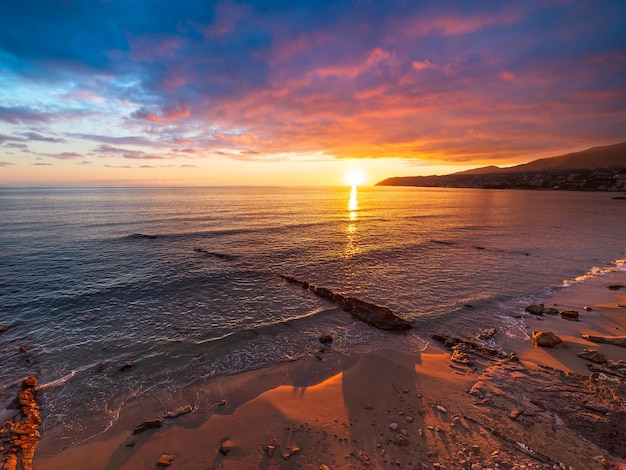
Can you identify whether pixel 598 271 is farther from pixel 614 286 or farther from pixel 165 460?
pixel 165 460

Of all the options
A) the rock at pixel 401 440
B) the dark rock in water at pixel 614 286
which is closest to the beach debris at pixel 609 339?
the dark rock in water at pixel 614 286

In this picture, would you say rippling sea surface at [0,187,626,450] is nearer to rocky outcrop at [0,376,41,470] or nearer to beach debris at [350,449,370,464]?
rocky outcrop at [0,376,41,470]

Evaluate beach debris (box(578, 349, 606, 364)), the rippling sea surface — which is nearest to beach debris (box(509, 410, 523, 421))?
the rippling sea surface

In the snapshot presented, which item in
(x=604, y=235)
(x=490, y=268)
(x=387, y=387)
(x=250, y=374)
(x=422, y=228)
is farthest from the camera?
(x=422, y=228)

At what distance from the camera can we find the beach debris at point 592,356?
43.7 ft

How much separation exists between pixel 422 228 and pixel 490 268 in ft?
95.7

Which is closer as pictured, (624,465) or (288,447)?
(624,465)

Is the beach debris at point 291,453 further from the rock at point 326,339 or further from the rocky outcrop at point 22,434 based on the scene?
the rocky outcrop at point 22,434

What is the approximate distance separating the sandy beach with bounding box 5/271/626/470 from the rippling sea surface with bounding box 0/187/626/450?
1.78m

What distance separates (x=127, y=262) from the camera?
31.3 metres

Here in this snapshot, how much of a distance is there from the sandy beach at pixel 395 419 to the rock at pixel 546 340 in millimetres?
280

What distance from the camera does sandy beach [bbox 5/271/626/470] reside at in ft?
27.7

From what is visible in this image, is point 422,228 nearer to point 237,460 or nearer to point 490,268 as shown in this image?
point 490,268

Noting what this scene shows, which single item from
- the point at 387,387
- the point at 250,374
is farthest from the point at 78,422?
the point at 387,387
